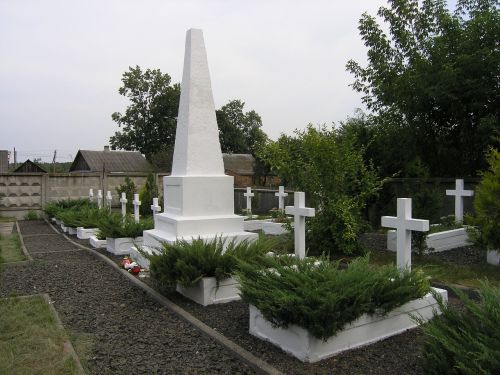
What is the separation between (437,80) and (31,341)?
1001 cm

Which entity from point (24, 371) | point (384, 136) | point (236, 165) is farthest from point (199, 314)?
point (236, 165)

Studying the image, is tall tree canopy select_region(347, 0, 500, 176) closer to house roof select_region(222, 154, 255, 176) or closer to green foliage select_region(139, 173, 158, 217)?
green foliage select_region(139, 173, 158, 217)

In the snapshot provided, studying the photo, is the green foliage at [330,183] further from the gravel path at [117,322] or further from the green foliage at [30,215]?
the green foliage at [30,215]

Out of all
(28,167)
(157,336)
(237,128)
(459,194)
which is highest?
(237,128)

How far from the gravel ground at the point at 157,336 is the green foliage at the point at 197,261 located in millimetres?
359

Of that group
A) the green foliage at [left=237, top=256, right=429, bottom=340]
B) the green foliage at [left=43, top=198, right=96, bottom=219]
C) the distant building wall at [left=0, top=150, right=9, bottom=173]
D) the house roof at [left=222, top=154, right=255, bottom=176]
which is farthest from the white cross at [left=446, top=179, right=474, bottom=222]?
the distant building wall at [left=0, top=150, right=9, bottom=173]

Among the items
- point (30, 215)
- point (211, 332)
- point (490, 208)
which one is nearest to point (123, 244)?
point (211, 332)

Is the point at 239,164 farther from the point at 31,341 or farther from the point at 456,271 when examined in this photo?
the point at 31,341

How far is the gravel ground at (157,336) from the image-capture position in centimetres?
347

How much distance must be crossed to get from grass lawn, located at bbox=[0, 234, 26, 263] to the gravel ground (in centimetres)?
166

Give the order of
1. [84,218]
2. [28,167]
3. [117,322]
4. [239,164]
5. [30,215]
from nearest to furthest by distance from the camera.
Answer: [117,322] < [84,218] < [30,215] < [28,167] < [239,164]

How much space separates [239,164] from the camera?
1542 inches

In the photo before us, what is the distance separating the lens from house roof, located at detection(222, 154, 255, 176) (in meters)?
37.3

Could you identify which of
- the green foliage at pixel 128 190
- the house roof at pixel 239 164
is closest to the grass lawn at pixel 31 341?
the green foliage at pixel 128 190
